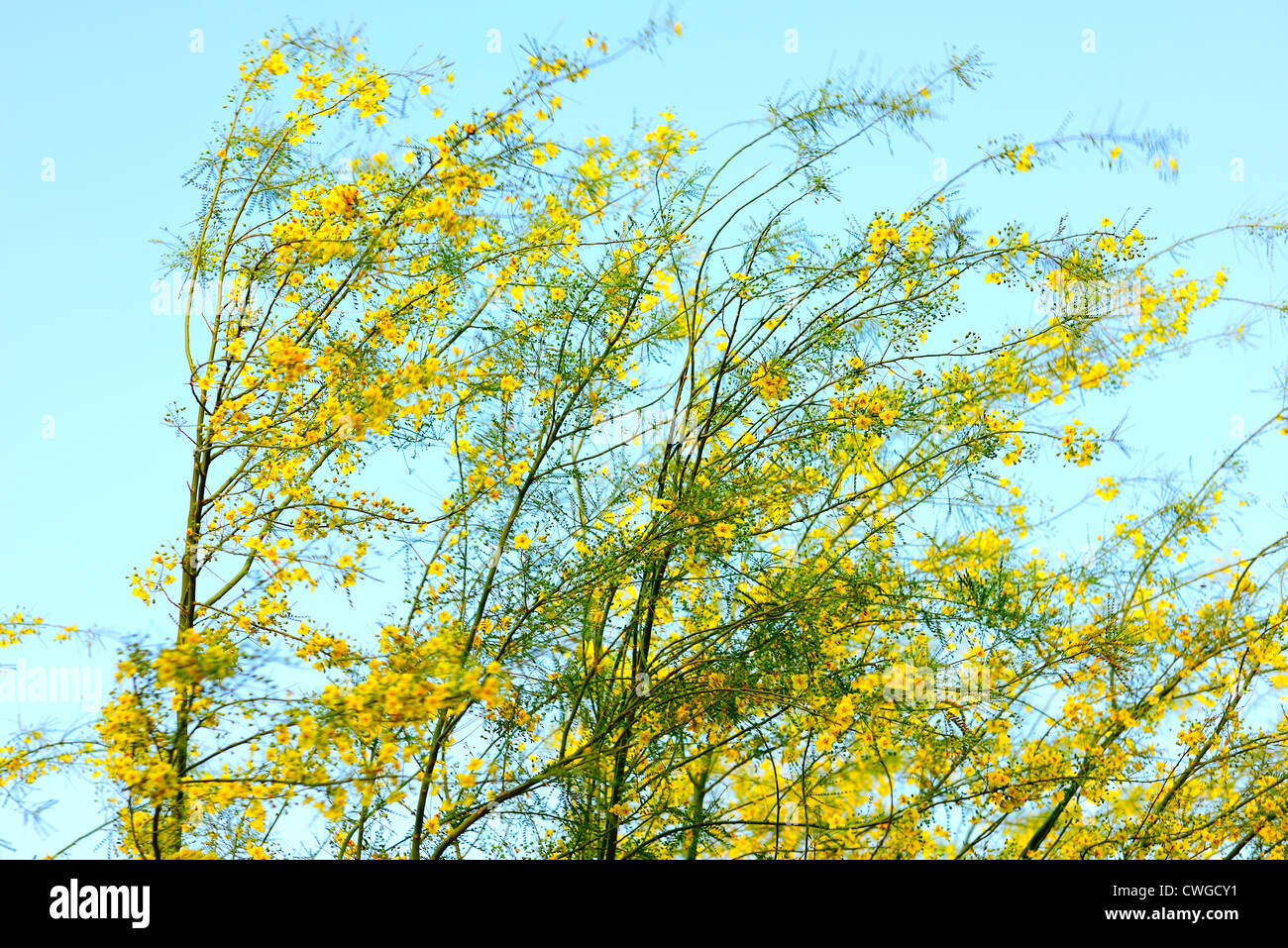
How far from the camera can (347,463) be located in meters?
6.42

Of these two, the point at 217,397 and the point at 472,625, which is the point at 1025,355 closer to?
the point at 472,625

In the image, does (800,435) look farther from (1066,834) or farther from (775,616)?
(1066,834)

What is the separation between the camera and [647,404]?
614cm

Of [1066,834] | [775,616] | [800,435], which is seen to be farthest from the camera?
[1066,834]

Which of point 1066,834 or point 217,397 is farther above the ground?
point 217,397

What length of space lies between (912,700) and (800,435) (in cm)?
160

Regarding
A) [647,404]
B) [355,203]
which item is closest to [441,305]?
[355,203]

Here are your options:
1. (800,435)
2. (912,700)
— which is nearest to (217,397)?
(800,435)
